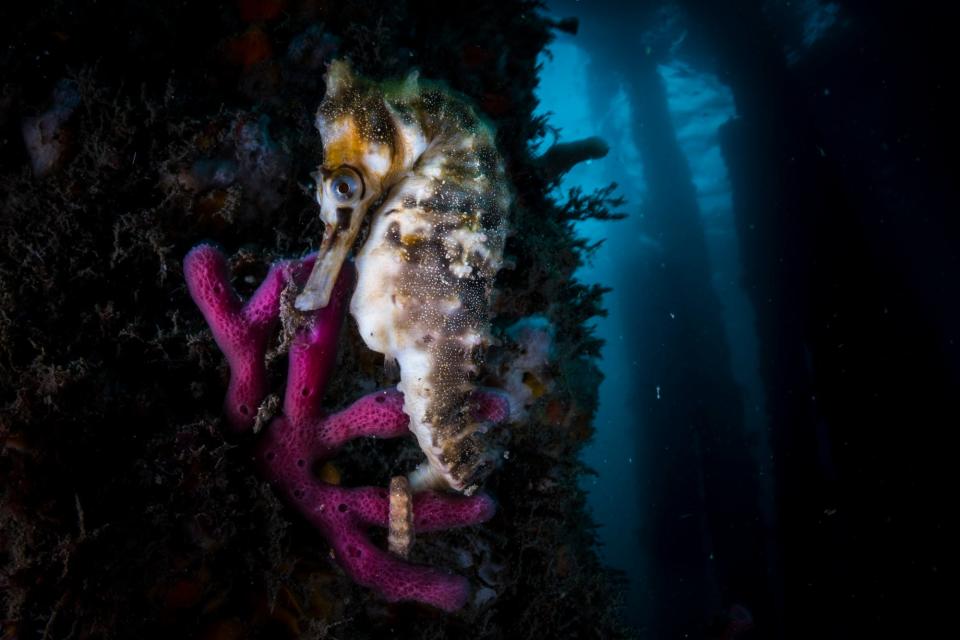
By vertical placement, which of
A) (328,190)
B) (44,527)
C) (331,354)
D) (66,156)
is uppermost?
(66,156)

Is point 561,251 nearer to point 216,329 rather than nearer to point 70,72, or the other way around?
point 216,329

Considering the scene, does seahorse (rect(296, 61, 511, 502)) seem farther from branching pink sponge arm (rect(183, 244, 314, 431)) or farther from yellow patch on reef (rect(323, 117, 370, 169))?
branching pink sponge arm (rect(183, 244, 314, 431))

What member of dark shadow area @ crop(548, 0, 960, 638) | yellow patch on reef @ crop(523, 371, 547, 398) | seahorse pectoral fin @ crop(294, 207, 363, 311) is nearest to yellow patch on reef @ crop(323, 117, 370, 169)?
seahorse pectoral fin @ crop(294, 207, 363, 311)

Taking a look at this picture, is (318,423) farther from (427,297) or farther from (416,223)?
(416,223)

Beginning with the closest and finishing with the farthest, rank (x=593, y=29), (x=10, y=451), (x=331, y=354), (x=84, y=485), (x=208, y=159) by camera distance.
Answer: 1. (x=10, y=451)
2. (x=84, y=485)
3. (x=331, y=354)
4. (x=208, y=159)
5. (x=593, y=29)

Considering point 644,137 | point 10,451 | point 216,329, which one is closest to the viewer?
point 10,451

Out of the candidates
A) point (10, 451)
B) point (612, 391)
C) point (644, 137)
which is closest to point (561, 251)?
point (10, 451)

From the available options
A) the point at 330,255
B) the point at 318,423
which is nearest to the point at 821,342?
the point at 318,423
